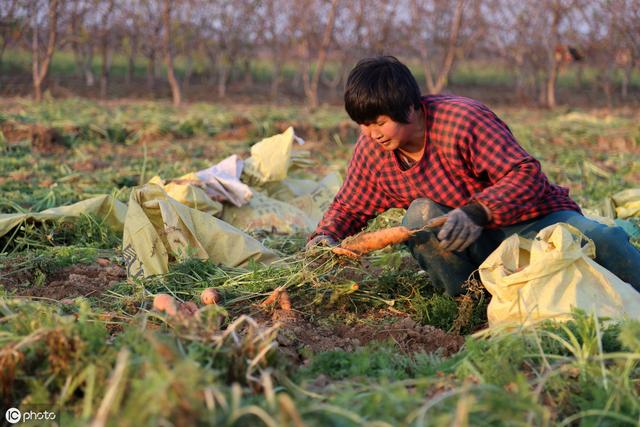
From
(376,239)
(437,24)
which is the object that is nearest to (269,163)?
(376,239)

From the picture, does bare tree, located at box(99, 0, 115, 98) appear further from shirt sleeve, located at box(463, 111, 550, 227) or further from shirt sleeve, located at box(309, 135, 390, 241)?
shirt sleeve, located at box(463, 111, 550, 227)

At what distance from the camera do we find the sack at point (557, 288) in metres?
A: 2.34

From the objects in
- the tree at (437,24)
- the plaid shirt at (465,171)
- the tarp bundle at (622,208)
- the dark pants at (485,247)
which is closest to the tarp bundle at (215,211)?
the plaid shirt at (465,171)

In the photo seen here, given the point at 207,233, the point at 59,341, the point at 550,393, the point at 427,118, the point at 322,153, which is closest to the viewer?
the point at 59,341

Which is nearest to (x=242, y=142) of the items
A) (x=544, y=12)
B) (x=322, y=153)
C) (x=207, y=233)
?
(x=322, y=153)

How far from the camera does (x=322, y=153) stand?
26.2ft

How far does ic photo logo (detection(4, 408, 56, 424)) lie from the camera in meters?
1.70

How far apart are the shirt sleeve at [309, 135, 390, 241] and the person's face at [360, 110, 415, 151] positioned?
0.27 m

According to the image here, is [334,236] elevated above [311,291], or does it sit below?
above

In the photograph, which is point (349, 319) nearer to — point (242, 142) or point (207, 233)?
point (207, 233)

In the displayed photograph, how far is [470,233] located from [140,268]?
1.58 m

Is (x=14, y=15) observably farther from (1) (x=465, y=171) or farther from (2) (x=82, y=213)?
(1) (x=465, y=171)

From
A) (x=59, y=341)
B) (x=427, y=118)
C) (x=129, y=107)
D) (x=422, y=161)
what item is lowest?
(x=129, y=107)

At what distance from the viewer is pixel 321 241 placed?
2908 mm
